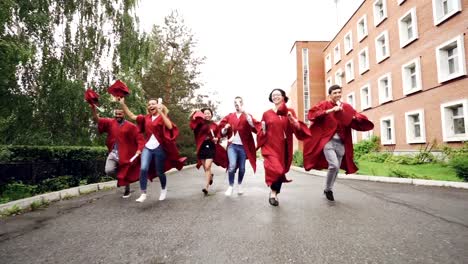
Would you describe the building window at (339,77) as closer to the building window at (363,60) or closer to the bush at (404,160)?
the building window at (363,60)

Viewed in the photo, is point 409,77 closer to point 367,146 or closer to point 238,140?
point 367,146

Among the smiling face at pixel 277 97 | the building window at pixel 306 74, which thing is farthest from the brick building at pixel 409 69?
the smiling face at pixel 277 97

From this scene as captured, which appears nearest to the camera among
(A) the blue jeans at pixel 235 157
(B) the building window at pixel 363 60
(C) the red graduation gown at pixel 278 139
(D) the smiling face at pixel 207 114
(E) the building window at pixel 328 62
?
(C) the red graduation gown at pixel 278 139

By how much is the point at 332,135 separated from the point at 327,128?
0.19m

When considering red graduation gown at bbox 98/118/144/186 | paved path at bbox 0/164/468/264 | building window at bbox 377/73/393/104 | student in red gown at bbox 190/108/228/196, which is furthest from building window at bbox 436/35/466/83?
red graduation gown at bbox 98/118/144/186

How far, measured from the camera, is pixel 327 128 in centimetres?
638

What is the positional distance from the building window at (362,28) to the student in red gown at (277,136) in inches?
859

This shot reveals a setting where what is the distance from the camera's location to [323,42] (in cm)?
3956

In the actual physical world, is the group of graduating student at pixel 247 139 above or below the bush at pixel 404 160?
above

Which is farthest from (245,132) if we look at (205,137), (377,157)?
(377,157)

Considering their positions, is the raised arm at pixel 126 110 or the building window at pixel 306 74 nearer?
the raised arm at pixel 126 110

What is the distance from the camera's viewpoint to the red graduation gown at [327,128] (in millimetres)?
6328

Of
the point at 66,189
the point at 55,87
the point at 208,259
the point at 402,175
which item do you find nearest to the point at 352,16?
the point at 402,175

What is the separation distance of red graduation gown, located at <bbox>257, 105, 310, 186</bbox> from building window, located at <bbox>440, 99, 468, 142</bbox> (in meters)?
11.6
